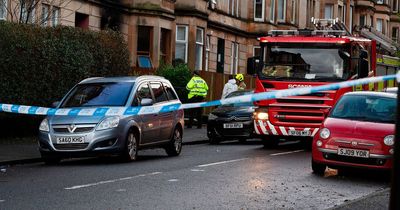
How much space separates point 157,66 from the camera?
33.2 metres

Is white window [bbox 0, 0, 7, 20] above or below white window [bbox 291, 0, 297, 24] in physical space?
below

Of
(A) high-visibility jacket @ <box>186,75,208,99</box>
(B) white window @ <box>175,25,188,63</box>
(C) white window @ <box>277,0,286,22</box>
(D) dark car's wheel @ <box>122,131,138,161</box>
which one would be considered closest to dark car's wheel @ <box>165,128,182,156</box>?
(D) dark car's wheel @ <box>122,131,138,161</box>

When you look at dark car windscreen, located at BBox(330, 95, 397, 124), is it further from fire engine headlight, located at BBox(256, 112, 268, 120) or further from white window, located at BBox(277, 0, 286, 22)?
white window, located at BBox(277, 0, 286, 22)

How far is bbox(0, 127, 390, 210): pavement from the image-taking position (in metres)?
Answer: 9.98

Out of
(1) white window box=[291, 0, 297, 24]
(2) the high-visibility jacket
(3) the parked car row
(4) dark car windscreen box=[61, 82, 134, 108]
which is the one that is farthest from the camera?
(1) white window box=[291, 0, 297, 24]

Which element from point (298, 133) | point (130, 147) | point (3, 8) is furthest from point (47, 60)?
point (298, 133)

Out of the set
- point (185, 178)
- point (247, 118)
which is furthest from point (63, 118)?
point (247, 118)

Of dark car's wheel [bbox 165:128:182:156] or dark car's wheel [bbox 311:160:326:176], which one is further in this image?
dark car's wheel [bbox 165:128:182:156]

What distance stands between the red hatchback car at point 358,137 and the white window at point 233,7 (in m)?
30.2

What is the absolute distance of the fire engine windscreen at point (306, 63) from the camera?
19.3 meters

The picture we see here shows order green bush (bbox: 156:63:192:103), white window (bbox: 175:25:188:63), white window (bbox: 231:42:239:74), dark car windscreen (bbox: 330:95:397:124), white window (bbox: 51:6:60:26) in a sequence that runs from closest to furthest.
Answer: dark car windscreen (bbox: 330:95:397:124) < white window (bbox: 51:6:60:26) < green bush (bbox: 156:63:192:103) < white window (bbox: 175:25:188:63) < white window (bbox: 231:42:239:74)

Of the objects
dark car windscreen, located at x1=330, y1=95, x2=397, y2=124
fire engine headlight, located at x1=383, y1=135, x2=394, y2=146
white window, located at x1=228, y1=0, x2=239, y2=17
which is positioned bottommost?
fire engine headlight, located at x1=383, y1=135, x2=394, y2=146

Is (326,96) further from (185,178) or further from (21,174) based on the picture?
(21,174)

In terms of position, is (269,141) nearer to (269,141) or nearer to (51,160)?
(269,141)
